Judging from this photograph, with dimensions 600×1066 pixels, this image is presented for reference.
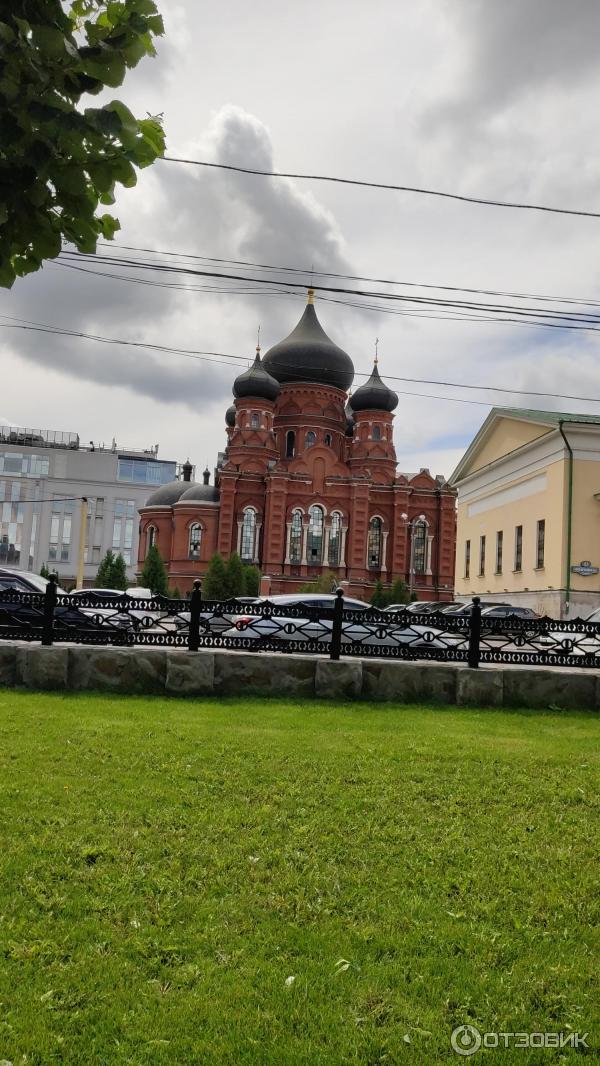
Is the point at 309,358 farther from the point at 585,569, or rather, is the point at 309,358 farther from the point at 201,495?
the point at 585,569

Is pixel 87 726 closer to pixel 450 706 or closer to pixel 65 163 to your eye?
pixel 450 706

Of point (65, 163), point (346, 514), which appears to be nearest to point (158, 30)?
point (65, 163)

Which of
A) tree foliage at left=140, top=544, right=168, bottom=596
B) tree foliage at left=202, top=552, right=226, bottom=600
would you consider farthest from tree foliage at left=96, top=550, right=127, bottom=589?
tree foliage at left=202, top=552, right=226, bottom=600

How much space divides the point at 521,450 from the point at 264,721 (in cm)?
2693

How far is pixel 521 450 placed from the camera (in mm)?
32250

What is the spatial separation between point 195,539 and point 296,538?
6.88 m

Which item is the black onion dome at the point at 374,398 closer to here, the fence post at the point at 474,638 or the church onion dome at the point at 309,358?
the church onion dome at the point at 309,358

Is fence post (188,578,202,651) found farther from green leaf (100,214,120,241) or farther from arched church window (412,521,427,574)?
arched church window (412,521,427,574)

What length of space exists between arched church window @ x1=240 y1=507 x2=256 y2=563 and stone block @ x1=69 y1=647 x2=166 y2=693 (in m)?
42.1

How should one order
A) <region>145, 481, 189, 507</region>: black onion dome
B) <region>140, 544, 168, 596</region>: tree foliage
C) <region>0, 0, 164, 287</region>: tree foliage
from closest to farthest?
<region>0, 0, 164, 287</region>: tree foliage < <region>140, 544, 168, 596</region>: tree foliage < <region>145, 481, 189, 507</region>: black onion dome

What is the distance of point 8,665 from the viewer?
913 cm

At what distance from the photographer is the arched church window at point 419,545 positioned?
54.3m

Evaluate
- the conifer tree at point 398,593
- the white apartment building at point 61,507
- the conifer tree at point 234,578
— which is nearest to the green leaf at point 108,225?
the conifer tree at point 234,578

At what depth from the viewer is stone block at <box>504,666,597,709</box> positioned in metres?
9.50
